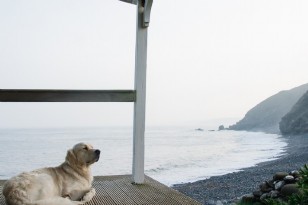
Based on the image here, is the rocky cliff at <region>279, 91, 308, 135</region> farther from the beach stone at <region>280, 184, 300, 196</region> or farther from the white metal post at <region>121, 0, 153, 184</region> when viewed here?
the white metal post at <region>121, 0, 153, 184</region>

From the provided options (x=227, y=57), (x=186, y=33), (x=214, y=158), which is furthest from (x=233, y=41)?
(x=214, y=158)

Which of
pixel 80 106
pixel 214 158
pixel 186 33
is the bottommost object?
pixel 214 158

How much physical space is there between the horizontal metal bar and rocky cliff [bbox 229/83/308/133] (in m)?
37.3

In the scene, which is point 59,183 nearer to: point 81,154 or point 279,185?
point 81,154

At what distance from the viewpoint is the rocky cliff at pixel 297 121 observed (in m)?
29.8

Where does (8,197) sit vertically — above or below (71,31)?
below

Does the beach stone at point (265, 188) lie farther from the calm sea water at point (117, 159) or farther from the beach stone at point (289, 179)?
the calm sea water at point (117, 159)

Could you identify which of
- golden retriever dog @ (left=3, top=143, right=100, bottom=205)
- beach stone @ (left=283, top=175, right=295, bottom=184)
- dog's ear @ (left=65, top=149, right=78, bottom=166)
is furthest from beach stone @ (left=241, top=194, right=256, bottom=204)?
dog's ear @ (left=65, top=149, right=78, bottom=166)

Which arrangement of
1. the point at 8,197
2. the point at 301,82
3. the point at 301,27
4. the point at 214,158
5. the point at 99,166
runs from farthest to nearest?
the point at 301,82
the point at 301,27
the point at 214,158
the point at 99,166
the point at 8,197

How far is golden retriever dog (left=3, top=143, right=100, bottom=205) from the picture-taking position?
3006 millimetres

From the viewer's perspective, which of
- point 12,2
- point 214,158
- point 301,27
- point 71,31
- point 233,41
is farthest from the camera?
point 301,27

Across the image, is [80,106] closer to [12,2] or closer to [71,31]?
[71,31]

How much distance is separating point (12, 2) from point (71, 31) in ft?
7.31

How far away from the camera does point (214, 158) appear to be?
60.6ft
